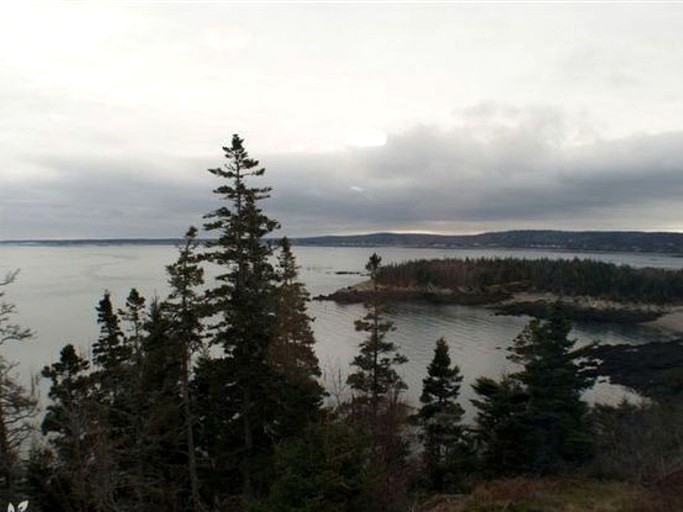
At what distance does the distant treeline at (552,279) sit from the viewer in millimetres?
124125

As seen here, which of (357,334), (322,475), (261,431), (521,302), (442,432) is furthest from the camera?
(521,302)

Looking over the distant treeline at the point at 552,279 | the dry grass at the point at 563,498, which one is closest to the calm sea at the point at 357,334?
the dry grass at the point at 563,498

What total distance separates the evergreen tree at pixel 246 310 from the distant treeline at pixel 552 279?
317 ft

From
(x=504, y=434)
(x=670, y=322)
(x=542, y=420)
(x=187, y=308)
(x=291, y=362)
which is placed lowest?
(x=670, y=322)

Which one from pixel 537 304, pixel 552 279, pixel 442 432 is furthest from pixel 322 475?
pixel 552 279

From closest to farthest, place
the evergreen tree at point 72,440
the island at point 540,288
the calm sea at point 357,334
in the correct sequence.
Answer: the evergreen tree at point 72,440 < the calm sea at point 357,334 < the island at point 540,288

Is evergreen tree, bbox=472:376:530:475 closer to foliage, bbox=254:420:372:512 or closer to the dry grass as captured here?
the dry grass

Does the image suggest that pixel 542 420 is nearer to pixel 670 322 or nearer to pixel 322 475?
pixel 322 475

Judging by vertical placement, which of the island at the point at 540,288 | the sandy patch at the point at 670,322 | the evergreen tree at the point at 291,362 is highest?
the evergreen tree at the point at 291,362

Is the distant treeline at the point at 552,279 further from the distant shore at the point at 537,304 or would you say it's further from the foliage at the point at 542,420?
the foliage at the point at 542,420

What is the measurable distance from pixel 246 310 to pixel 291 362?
28.4ft

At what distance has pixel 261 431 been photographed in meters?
21.4

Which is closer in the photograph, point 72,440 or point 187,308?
point 72,440

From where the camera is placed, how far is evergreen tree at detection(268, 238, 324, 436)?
2081cm
